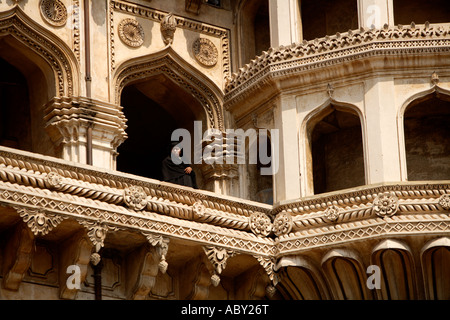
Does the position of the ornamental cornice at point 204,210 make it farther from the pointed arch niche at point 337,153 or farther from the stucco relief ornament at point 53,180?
the pointed arch niche at point 337,153

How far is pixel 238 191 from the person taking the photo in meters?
23.2

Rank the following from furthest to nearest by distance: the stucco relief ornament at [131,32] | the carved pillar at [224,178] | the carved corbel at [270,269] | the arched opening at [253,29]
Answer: the arched opening at [253,29], the carved pillar at [224,178], the stucco relief ornament at [131,32], the carved corbel at [270,269]

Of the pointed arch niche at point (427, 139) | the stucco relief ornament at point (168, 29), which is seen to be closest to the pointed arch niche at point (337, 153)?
the pointed arch niche at point (427, 139)

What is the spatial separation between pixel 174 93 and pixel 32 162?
5.00 meters

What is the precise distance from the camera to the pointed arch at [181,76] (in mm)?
23203

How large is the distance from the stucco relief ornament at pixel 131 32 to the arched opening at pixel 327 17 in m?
2.82

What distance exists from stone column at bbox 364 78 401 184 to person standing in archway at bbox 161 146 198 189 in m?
2.58

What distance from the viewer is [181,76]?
23.7 metres

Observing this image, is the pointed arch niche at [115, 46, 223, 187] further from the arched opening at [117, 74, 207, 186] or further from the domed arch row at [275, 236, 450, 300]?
the domed arch row at [275, 236, 450, 300]

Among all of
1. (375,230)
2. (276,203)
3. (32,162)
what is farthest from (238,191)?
(32,162)

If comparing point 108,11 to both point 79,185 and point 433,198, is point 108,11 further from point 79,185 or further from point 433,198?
point 433,198

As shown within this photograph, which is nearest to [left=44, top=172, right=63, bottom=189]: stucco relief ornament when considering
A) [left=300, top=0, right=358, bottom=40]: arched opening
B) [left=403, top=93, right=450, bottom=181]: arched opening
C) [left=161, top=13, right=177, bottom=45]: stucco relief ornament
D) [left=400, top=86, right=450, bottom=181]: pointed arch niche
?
[left=161, top=13, right=177, bottom=45]: stucco relief ornament

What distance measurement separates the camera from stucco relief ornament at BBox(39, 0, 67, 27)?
22.5 meters

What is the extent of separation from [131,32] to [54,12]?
131cm
